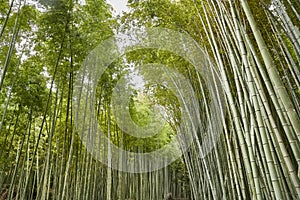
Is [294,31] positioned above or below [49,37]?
below

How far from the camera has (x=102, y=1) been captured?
3.72 m

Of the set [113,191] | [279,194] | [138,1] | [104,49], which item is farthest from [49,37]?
[113,191]

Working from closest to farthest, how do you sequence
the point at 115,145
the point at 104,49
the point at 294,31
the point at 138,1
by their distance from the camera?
the point at 294,31 < the point at 138,1 < the point at 104,49 < the point at 115,145

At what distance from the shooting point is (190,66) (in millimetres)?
3426

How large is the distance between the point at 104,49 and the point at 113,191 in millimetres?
3824

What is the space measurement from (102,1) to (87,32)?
634 mm

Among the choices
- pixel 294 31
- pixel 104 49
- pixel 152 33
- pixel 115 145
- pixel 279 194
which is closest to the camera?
pixel 279 194

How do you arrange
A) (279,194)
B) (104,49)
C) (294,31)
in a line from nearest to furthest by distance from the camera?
1. (279,194)
2. (294,31)
3. (104,49)

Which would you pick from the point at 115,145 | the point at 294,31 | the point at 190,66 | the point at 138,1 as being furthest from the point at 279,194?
the point at 115,145

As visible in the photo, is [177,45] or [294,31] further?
[177,45]

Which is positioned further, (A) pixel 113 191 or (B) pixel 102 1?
(A) pixel 113 191

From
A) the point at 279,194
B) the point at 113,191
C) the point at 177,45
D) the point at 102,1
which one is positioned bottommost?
the point at 279,194

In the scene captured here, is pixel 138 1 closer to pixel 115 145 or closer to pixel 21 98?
pixel 21 98

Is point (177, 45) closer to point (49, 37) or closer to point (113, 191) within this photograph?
point (49, 37)
